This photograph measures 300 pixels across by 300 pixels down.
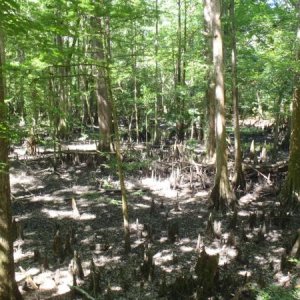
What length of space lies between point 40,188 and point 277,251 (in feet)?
26.4

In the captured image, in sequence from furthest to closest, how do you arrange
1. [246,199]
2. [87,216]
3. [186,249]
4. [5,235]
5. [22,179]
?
[22,179]
[246,199]
[87,216]
[186,249]
[5,235]

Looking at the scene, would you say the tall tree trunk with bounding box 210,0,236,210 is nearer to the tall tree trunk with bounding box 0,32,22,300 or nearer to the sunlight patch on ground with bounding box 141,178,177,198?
the sunlight patch on ground with bounding box 141,178,177,198

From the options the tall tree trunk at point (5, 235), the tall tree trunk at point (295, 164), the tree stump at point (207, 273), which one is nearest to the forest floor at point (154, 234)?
the tree stump at point (207, 273)

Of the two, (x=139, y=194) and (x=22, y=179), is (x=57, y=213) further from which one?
(x=22, y=179)

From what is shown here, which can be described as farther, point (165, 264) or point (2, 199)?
point (165, 264)

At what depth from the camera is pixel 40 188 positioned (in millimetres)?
12547

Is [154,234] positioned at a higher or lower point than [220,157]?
lower

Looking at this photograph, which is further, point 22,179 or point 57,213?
point 22,179

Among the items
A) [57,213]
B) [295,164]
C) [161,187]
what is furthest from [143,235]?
[295,164]

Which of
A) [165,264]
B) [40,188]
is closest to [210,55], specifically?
[40,188]

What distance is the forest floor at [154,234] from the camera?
21.2 ft

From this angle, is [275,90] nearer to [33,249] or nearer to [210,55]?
[210,55]

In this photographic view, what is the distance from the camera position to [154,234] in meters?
8.82

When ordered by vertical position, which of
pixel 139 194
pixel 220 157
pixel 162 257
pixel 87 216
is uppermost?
pixel 220 157
